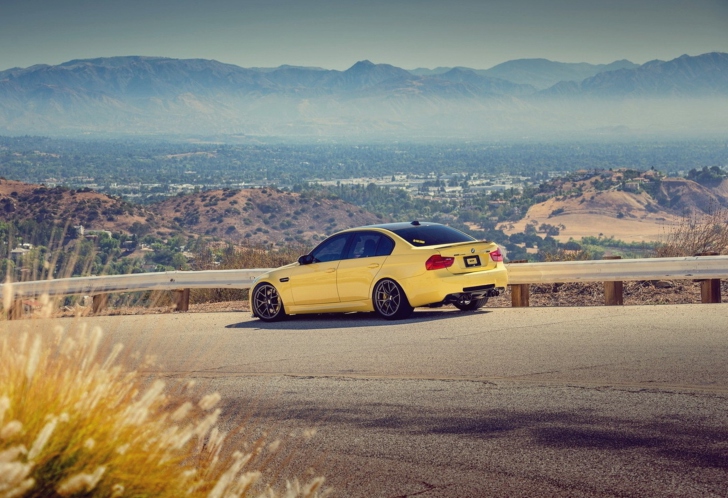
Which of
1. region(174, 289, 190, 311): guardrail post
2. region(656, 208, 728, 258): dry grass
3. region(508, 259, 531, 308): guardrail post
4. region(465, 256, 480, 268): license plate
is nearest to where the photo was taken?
region(465, 256, 480, 268): license plate

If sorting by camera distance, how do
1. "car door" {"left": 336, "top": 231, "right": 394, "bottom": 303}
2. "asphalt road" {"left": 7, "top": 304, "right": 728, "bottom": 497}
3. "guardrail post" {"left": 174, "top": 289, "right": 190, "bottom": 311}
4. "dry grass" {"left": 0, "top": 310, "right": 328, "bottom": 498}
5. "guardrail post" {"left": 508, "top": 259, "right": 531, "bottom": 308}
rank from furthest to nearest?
1. "guardrail post" {"left": 174, "top": 289, "right": 190, "bottom": 311}
2. "guardrail post" {"left": 508, "top": 259, "right": 531, "bottom": 308}
3. "car door" {"left": 336, "top": 231, "right": 394, "bottom": 303}
4. "asphalt road" {"left": 7, "top": 304, "right": 728, "bottom": 497}
5. "dry grass" {"left": 0, "top": 310, "right": 328, "bottom": 498}

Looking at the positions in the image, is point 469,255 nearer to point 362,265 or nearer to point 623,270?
point 362,265

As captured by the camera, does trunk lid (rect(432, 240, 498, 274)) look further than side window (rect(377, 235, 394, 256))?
No

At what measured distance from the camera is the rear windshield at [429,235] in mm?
14484

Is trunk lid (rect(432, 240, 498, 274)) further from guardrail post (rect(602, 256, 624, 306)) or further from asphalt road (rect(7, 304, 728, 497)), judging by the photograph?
guardrail post (rect(602, 256, 624, 306))

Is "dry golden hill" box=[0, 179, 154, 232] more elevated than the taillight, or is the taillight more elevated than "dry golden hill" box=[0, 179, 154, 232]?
the taillight

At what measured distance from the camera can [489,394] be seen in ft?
29.3

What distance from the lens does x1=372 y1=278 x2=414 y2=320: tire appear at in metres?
14.0

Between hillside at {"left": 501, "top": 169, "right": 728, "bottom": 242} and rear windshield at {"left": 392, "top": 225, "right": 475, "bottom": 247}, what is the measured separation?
69270 millimetres

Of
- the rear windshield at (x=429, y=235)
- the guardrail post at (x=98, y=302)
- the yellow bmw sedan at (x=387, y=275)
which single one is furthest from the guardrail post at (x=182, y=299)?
the rear windshield at (x=429, y=235)

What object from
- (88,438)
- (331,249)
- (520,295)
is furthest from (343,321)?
(88,438)

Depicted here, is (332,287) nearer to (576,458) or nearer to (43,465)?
(576,458)

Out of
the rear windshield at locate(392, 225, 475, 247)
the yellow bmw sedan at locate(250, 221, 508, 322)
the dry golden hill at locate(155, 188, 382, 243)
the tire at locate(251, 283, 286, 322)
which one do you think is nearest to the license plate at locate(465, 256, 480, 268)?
the yellow bmw sedan at locate(250, 221, 508, 322)

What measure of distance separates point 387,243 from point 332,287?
42.2 inches
